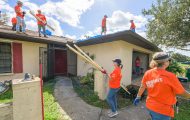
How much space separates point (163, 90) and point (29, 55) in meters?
9.57

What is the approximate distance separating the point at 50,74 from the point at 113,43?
5103 millimetres

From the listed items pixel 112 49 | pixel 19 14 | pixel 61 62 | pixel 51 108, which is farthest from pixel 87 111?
pixel 61 62

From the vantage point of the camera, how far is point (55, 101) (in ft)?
22.3

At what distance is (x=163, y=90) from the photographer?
2.63 meters

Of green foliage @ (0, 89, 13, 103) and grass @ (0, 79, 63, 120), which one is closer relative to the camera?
grass @ (0, 79, 63, 120)

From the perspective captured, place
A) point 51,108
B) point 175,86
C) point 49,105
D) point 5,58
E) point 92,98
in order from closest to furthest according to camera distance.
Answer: point 175,86 → point 51,108 → point 49,105 → point 92,98 → point 5,58

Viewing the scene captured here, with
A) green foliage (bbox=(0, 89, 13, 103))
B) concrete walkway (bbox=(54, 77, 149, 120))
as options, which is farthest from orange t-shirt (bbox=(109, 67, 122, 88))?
green foliage (bbox=(0, 89, 13, 103))

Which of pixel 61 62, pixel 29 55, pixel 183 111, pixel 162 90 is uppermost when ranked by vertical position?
pixel 29 55

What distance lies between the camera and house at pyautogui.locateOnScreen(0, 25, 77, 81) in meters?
9.35

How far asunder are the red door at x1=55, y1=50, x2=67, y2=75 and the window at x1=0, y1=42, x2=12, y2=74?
13.0 feet

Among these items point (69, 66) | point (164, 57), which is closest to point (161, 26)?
point (69, 66)

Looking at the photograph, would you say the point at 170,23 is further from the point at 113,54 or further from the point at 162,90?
the point at 162,90

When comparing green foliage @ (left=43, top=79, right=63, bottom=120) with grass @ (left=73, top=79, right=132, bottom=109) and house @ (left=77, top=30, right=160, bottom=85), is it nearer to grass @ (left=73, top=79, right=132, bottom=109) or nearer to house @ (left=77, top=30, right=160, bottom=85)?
grass @ (left=73, top=79, right=132, bottom=109)

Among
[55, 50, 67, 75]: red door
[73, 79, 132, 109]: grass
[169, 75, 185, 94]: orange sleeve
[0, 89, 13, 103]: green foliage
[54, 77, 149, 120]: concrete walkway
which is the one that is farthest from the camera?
[55, 50, 67, 75]: red door
